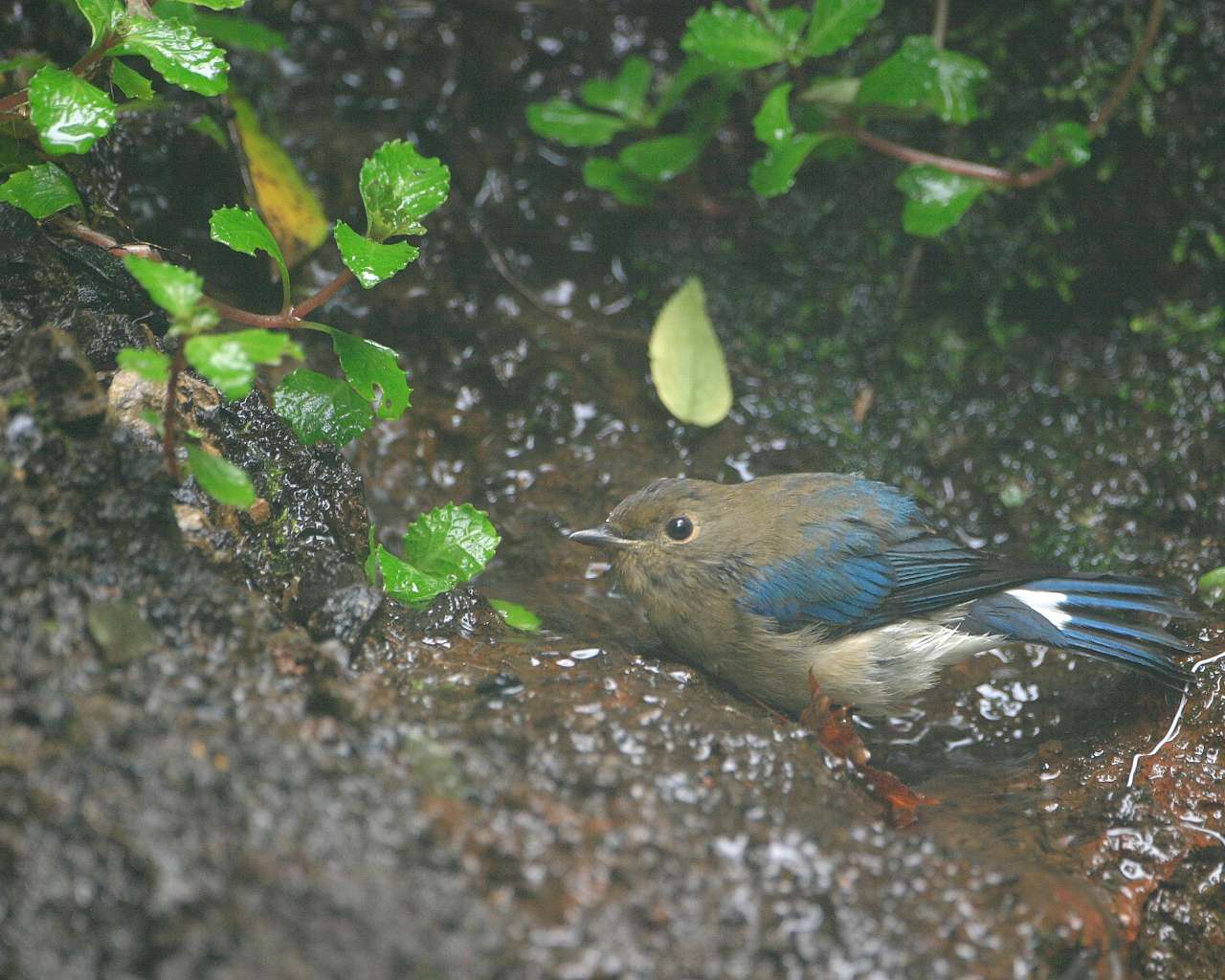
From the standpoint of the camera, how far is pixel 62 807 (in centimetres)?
191

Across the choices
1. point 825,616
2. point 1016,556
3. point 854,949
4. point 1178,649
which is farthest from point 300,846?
point 1016,556

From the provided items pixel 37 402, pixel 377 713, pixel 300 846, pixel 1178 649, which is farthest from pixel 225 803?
pixel 1178 649

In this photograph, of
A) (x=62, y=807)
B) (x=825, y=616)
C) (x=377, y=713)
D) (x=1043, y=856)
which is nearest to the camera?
(x=62, y=807)

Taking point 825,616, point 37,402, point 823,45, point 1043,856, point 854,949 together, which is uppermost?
point 823,45

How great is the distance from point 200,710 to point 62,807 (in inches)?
12.2

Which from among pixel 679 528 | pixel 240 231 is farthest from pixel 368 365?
pixel 679 528

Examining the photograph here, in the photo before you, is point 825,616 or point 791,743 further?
point 825,616

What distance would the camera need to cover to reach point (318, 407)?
3.03m

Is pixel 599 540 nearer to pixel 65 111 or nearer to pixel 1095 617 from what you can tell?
pixel 1095 617

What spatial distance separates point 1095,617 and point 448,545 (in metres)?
2.21

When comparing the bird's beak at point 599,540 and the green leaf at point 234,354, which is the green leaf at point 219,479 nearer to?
the green leaf at point 234,354

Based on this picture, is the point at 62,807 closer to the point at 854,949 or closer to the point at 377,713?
the point at 377,713

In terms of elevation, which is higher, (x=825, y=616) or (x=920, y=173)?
(x=920, y=173)

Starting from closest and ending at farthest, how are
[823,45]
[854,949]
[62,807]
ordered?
[62,807] → [854,949] → [823,45]
